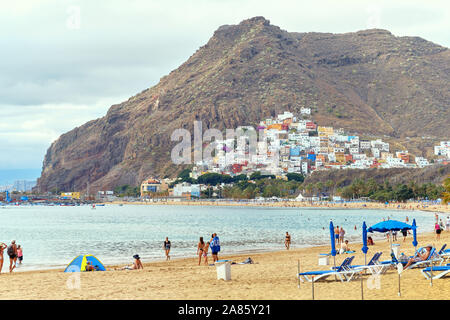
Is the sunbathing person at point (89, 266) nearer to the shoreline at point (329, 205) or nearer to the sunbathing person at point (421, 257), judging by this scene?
the sunbathing person at point (421, 257)

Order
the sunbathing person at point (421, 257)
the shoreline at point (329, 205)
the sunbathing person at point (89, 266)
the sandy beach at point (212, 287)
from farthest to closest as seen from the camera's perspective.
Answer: the shoreline at point (329, 205), the sunbathing person at point (89, 266), the sunbathing person at point (421, 257), the sandy beach at point (212, 287)

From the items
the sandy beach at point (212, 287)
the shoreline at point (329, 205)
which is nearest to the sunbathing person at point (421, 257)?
the sandy beach at point (212, 287)

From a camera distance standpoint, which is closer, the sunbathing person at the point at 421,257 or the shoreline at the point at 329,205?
the sunbathing person at the point at 421,257

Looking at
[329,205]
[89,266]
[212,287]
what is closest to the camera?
[212,287]

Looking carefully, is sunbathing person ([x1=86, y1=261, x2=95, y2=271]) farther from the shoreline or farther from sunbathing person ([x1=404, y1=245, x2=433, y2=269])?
the shoreline

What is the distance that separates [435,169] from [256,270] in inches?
5836

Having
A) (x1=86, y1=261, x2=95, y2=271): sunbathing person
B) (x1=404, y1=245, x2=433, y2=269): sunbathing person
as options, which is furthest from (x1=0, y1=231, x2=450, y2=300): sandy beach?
(x1=86, y1=261, x2=95, y2=271): sunbathing person

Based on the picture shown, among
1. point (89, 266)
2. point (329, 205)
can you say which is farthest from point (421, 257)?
point (329, 205)

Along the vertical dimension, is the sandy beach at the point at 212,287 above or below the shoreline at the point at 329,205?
above

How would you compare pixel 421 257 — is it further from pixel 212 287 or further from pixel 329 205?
pixel 329 205

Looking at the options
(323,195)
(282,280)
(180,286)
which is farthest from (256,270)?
(323,195)

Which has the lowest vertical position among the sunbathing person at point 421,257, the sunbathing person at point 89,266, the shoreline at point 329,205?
the shoreline at point 329,205
